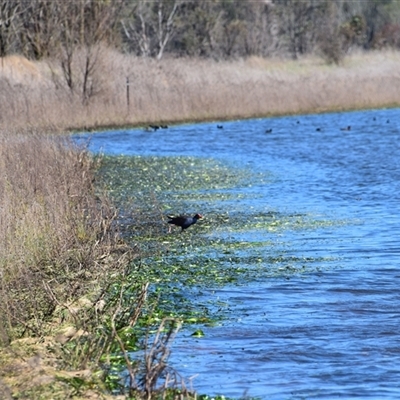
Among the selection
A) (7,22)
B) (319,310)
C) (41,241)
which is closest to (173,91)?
(7,22)

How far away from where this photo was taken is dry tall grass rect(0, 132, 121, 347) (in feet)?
27.1

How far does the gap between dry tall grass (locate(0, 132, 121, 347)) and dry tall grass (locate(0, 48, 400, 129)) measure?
44.5 ft

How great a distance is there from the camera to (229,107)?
1362 inches

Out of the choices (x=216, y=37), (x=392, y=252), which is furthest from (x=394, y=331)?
(x=216, y=37)

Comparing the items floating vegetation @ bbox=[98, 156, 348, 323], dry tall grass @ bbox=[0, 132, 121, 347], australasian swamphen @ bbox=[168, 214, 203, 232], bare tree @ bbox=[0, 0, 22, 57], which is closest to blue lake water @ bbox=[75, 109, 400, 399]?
floating vegetation @ bbox=[98, 156, 348, 323]

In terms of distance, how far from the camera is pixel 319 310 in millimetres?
9258

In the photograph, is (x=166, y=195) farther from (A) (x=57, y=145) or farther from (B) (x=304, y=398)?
(B) (x=304, y=398)

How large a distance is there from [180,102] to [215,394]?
26791 mm

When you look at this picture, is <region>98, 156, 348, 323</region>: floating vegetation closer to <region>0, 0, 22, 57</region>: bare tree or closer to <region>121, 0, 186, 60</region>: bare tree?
<region>0, 0, 22, 57</region>: bare tree

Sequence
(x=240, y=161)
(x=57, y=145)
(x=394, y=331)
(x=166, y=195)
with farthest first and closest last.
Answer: (x=240, y=161) < (x=166, y=195) < (x=57, y=145) < (x=394, y=331)

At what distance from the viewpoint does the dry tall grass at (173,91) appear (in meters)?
30.1

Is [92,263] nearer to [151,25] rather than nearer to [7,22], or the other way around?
[7,22]

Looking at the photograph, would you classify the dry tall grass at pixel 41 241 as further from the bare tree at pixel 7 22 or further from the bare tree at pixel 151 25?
the bare tree at pixel 151 25

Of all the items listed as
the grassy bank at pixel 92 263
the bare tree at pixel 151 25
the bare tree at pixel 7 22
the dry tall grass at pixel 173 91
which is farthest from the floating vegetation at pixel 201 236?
the bare tree at pixel 151 25
